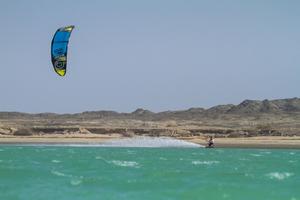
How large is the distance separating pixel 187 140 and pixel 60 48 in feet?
144

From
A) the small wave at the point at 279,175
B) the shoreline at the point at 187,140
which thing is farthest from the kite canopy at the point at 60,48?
the shoreline at the point at 187,140

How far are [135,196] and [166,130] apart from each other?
64.1 meters

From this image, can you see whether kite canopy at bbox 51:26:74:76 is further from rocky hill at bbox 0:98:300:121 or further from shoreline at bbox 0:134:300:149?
rocky hill at bbox 0:98:300:121

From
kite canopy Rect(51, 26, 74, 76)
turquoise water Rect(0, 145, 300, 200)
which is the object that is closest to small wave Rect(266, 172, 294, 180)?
turquoise water Rect(0, 145, 300, 200)

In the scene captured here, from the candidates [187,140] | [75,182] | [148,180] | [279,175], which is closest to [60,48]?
[75,182]

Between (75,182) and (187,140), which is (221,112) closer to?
(187,140)

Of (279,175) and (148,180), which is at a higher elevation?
(279,175)

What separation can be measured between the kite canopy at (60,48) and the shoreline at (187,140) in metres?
35.6

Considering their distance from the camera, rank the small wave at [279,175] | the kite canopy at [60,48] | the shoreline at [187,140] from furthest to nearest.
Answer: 1. the shoreline at [187,140]
2. the small wave at [279,175]
3. the kite canopy at [60,48]

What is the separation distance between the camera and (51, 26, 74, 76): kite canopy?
30.2 m

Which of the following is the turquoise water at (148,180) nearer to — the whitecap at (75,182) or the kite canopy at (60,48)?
the whitecap at (75,182)

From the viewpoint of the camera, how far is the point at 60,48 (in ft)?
101

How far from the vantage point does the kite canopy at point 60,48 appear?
30250 mm

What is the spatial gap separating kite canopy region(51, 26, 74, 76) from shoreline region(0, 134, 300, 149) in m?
35.6
